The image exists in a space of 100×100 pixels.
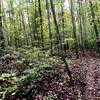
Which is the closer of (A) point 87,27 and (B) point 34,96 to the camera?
(B) point 34,96

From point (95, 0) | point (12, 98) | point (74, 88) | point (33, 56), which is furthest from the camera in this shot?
point (95, 0)

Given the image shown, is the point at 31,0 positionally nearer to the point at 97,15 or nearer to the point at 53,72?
the point at 97,15

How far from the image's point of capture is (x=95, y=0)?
25.0 meters

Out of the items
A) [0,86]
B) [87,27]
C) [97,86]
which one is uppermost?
[87,27]

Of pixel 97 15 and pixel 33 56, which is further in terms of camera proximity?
pixel 97 15

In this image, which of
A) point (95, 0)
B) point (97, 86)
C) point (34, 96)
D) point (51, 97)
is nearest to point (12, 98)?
point (34, 96)

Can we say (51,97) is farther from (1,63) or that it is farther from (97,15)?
(97,15)

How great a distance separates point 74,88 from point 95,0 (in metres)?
18.4

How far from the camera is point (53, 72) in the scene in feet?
34.9

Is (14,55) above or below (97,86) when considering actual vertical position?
above

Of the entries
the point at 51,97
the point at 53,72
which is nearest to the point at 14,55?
the point at 53,72

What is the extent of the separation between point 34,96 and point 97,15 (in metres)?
20.2

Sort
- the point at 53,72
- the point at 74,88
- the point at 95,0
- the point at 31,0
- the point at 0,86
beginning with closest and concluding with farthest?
the point at 0,86
the point at 74,88
the point at 53,72
the point at 95,0
the point at 31,0

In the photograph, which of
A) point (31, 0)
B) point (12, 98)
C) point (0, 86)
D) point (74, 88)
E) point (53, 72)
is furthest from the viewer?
point (31, 0)
